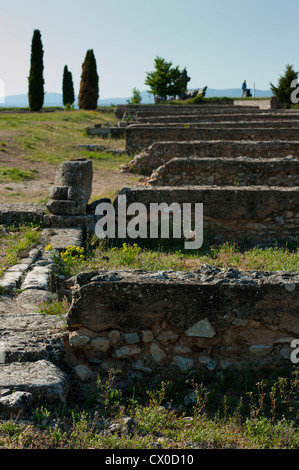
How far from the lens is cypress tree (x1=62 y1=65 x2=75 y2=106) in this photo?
144 ft

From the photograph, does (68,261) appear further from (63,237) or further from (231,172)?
(231,172)

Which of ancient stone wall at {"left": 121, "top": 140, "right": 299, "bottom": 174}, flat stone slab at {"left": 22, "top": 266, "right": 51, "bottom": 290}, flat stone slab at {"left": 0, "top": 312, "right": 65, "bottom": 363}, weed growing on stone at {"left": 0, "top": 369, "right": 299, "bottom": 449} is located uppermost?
ancient stone wall at {"left": 121, "top": 140, "right": 299, "bottom": 174}

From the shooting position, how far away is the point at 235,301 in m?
3.83

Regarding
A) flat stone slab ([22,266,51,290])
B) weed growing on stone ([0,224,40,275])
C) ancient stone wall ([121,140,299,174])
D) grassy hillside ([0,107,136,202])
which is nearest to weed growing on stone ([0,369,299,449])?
flat stone slab ([22,266,51,290])

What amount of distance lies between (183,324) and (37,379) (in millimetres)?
1247

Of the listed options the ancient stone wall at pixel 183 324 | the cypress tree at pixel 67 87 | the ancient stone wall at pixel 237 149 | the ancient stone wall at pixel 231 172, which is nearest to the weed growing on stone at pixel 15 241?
the ancient stone wall at pixel 183 324

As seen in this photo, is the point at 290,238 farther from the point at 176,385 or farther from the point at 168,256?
the point at 176,385

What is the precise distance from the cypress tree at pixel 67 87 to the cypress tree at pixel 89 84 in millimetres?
6854

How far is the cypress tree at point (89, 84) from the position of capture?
3672cm

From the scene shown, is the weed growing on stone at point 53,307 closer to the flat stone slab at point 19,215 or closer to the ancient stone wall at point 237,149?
the flat stone slab at point 19,215

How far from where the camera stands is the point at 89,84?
36.8 meters

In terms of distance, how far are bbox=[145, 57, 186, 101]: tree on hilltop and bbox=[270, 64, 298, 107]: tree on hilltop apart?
10867 mm

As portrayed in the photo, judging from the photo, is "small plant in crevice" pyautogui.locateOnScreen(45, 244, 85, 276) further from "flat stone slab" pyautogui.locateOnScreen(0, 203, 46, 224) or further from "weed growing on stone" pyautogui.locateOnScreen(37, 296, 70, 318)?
"flat stone slab" pyautogui.locateOnScreen(0, 203, 46, 224)
